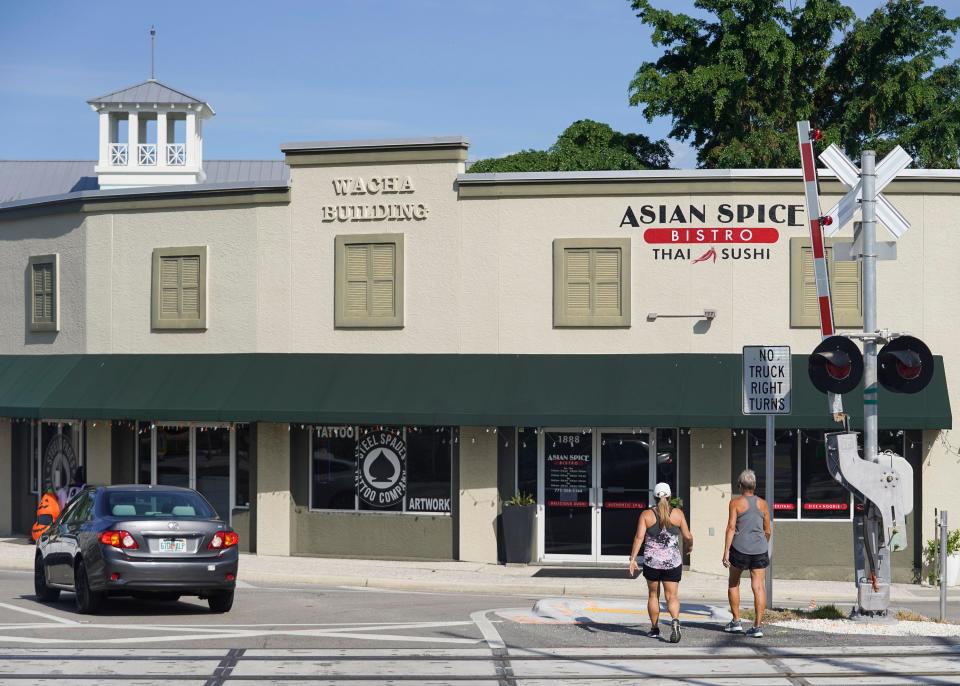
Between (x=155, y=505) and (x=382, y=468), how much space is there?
8336mm

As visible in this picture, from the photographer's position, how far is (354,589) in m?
19.9

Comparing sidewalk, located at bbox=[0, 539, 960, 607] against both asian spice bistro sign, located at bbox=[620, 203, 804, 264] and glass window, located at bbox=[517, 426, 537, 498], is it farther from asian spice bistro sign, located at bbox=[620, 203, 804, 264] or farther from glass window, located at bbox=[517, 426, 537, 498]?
asian spice bistro sign, located at bbox=[620, 203, 804, 264]

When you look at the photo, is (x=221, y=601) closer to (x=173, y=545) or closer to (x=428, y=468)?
(x=173, y=545)

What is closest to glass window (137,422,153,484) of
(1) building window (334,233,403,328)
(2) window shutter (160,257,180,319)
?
(2) window shutter (160,257,180,319)

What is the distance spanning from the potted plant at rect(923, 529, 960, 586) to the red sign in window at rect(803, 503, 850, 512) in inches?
56.5

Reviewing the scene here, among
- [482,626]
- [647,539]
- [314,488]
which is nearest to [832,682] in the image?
[647,539]

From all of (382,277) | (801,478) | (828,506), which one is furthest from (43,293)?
(828,506)

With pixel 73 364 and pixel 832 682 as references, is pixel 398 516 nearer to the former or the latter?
pixel 73 364

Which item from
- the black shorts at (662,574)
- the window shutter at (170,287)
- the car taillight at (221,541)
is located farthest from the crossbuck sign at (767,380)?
the window shutter at (170,287)

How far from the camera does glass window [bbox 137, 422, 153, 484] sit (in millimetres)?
25422

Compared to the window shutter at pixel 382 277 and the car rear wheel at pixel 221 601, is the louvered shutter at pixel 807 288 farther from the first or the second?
the car rear wheel at pixel 221 601

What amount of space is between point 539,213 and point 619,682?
42.2ft

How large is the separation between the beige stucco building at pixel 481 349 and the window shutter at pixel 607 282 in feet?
0.13

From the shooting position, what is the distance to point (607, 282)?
891 inches
